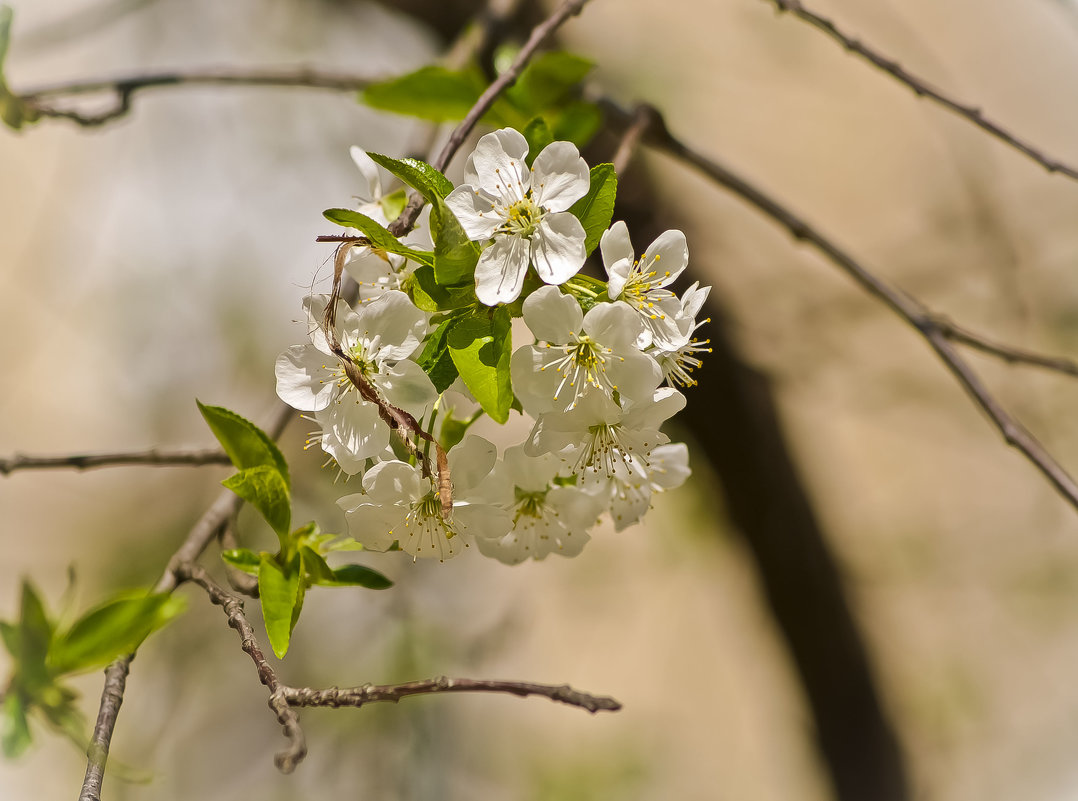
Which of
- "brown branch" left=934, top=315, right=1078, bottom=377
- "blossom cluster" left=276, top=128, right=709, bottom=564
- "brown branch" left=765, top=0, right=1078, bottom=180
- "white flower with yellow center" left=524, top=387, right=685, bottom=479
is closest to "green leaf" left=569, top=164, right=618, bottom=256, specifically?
"blossom cluster" left=276, top=128, right=709, bottom=564

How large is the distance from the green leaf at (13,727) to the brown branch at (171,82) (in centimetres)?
61

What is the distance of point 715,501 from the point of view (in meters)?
1.65

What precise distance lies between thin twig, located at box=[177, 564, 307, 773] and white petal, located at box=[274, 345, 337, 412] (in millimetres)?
133

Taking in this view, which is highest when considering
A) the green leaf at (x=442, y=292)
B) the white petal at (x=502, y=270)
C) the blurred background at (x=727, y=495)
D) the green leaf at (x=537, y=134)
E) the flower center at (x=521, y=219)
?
the green leaf at (x=537, y=134)

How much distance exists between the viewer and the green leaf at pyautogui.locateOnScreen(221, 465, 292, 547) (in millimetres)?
498

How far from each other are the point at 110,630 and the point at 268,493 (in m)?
0.22

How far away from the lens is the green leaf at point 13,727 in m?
0.63

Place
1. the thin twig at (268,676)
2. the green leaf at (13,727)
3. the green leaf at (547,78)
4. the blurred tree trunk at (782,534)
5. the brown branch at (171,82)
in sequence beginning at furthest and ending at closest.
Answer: the blurred tree trunk at (782,534), the brown branch at (171,82), the green leaf at (547,78), the green leaf at (13,727), the thin twig at (268,676)

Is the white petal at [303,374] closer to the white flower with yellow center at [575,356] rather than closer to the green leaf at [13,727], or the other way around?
the white flower with yellow center at [575,356]

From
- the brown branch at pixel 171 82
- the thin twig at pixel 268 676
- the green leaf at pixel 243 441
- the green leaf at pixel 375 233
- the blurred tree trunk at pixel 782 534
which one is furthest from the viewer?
the blurred tree trunk at pixel 782 534

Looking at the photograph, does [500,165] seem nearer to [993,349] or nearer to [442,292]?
[442,292]

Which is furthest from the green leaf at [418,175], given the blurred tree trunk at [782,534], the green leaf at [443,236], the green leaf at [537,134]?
the blurred tree trunk at [782,534]

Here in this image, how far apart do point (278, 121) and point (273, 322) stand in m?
0.53

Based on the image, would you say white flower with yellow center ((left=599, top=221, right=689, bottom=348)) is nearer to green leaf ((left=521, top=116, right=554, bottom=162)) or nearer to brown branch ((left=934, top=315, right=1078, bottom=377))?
green leaf ((left=521, top=116, right=554, bottom=162))
